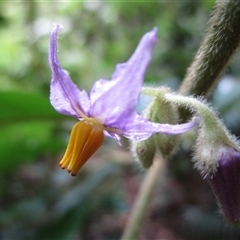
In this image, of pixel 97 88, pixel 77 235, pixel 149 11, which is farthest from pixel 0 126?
pixel 149 11

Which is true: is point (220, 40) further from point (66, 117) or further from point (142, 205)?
point (66, 117)

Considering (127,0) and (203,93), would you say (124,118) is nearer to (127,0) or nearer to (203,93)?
(203,93)

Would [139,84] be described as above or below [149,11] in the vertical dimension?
above

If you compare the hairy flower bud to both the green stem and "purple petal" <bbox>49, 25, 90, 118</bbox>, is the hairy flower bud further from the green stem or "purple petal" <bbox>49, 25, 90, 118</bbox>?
the green stem

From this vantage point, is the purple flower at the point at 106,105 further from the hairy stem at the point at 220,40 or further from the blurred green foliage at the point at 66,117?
the blurred green foliage at the point at 66,117

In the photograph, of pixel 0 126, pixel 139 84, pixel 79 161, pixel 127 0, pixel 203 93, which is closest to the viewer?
pixel 139 84

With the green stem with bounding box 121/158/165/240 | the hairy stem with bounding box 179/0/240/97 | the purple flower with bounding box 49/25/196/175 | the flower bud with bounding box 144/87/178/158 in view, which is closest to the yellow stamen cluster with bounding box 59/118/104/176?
the purple flower with bounding box 49/25/196/175
